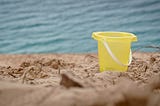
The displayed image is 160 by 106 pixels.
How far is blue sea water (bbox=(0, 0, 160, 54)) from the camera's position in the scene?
17.3ft

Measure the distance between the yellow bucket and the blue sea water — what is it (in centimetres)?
239

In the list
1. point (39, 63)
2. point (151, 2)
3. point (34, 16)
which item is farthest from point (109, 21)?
point (39, 63)

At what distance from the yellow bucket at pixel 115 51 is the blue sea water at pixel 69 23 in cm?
239

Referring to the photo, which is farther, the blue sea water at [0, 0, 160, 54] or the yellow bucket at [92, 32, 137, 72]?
the blue sea water at [0, 0, 160, 54]

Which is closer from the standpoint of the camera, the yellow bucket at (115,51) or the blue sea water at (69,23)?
the yellow bucket at (115,51)

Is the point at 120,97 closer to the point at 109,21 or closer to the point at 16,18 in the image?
the point at 109,21

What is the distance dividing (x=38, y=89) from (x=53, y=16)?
578cm

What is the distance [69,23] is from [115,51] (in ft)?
12.7

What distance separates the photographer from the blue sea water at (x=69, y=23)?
5258 mm

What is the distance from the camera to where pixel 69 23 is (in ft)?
20.6

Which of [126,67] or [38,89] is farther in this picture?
[126,67]

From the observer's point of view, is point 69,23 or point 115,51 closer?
point 115,51

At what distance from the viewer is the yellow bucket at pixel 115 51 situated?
244cm

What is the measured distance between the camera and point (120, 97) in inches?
27.7
